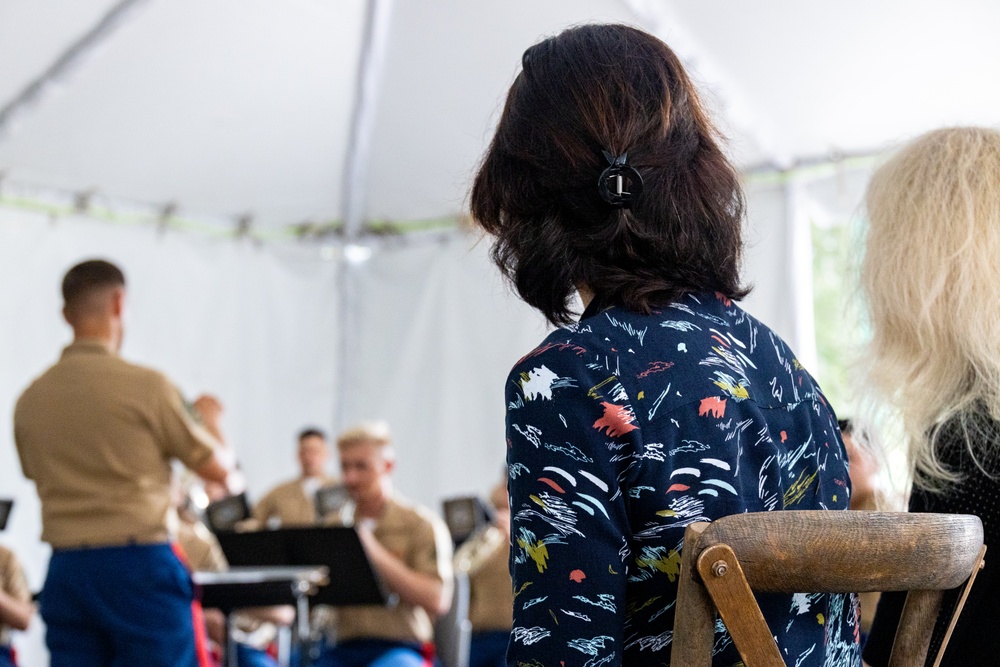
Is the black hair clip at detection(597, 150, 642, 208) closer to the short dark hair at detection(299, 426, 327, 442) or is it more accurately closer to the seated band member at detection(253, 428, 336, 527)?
the seated band member at detection(253, 428, 336, 527)

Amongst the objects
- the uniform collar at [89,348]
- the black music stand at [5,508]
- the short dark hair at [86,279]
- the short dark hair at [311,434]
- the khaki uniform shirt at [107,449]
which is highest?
the short dark hair at [86,279]

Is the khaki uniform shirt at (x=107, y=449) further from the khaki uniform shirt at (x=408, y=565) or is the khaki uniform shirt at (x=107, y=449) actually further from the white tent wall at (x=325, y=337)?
the white tent wall at (x=325, y=337)

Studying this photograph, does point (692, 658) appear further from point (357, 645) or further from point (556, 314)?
point (357, 645)

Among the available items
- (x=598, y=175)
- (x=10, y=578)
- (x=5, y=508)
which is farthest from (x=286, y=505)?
(x=598, y=175)

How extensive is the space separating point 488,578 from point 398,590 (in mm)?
706

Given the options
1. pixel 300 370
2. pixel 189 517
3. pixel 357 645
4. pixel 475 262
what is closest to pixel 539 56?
pixel 357 645

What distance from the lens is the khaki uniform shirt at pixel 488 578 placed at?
14.2 ft

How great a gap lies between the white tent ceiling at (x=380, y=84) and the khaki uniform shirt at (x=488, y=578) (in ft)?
5.11

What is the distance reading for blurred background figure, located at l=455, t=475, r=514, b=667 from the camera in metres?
4.18

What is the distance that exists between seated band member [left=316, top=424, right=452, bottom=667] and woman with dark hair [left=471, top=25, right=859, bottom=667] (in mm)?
2782

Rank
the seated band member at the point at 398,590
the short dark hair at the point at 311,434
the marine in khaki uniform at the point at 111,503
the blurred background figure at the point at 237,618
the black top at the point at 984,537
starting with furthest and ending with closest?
the short dark hair at the point at 311,434 < the blurred background figure at the point at 237,618 < the seated band member at the point at 398,590 < the marine in khaki uniform at the point at 111,503 < the black top at the point at 984,537

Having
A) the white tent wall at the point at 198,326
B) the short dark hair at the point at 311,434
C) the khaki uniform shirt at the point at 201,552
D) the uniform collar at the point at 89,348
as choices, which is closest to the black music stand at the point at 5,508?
the uniform collar at the point at 89,348

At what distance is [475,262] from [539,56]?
4591 mm

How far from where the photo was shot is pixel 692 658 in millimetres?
774
